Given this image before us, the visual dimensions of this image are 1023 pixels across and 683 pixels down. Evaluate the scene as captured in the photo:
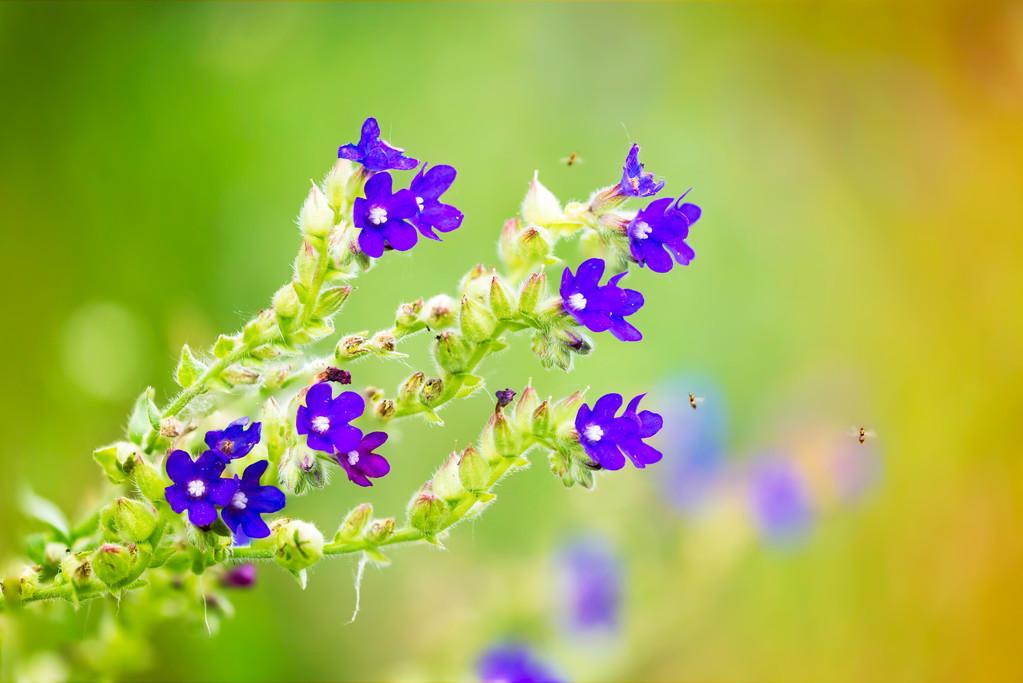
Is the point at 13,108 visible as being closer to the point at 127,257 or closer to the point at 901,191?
the point at 127,257

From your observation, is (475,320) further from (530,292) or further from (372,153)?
(372,153)

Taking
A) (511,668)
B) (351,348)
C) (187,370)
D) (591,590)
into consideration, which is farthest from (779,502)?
(187,370)

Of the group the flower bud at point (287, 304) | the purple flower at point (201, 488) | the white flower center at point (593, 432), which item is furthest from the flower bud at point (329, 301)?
the white flower center at point (593, 432)

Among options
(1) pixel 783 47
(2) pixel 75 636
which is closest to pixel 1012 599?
(1) pixel 783 47

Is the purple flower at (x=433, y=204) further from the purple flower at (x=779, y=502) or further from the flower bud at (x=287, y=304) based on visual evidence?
the purple flower at (x=779, y=502)

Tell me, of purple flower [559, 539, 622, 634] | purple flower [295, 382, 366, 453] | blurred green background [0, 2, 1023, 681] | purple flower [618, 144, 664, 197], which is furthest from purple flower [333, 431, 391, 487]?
purple flower [559, 539, 622, 634]

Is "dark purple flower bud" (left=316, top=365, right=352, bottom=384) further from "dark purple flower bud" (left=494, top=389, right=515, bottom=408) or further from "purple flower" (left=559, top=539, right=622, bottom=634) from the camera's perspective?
"purple flower" (left=559, top=539, right=622, bottom=634)
